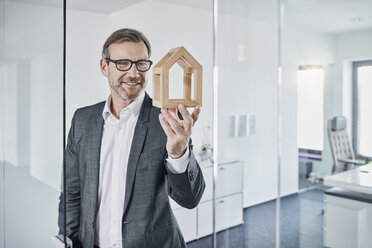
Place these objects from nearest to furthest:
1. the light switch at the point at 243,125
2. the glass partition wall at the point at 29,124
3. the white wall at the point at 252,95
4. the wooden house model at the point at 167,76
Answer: the wooden house model at the point at 167,76
the glass partition wall at the point at 29,124
the white wall at the point at 252,95
the light switch at the point at 243,125

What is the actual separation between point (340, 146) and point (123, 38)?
912 millimetres

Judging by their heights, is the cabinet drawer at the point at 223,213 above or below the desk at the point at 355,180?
below

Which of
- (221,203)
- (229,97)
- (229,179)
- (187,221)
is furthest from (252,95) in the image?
(187,221)

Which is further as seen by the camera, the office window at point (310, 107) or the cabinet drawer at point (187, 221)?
the cabinet drawer at point (187, 221)

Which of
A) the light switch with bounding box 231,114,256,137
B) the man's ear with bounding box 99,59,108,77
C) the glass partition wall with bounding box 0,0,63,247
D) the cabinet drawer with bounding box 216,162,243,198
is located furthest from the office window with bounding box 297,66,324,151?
the glass partition wall with bounding box 0,0,63,247

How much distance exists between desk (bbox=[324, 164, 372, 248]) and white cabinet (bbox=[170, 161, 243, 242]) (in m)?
0.44

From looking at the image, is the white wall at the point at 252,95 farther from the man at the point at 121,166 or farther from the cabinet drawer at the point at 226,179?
the man at the point at 121,166

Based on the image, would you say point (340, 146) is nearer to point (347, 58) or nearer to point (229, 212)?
point (347, 58)

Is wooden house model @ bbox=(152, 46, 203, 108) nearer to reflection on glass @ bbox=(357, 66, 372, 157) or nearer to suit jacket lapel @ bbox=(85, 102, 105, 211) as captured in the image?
suit jacket lapel @ bbox=(85, 102, 105, 211)

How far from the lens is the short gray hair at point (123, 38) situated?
4.37 feet

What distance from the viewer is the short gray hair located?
1.33m

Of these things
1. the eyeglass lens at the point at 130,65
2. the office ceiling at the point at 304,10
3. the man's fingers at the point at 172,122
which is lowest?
the man's fingers at the point at 172,122

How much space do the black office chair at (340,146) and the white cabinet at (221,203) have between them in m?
0.47

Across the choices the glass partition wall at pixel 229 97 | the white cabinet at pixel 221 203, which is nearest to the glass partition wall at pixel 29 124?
the glass partition wall at pixel 229 97
